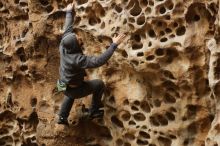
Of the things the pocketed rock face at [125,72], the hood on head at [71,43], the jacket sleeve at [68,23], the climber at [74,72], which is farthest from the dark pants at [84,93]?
the jacket sleeve at [68,23]

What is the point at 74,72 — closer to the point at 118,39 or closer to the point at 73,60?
the point at 73,60

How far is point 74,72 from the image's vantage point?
422cm

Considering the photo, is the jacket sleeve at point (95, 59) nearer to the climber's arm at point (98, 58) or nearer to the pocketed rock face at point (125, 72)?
the climber's arm at point (98, 58)

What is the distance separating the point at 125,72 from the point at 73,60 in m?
0.50

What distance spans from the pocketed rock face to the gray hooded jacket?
299 millimetres

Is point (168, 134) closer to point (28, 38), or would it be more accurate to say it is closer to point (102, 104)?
point (102, 104)

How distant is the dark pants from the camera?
4.30 m

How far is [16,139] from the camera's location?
16.8ft

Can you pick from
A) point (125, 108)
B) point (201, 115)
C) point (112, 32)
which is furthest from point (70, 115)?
point (201, 115)

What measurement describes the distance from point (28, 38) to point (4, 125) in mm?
884

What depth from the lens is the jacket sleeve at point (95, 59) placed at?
3.98 metres

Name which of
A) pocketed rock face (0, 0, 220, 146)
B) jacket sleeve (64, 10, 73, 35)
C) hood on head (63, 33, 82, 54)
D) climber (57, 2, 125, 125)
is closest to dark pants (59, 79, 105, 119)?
climber (57, 2, 125, 125)

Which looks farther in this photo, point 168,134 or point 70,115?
point 70,115

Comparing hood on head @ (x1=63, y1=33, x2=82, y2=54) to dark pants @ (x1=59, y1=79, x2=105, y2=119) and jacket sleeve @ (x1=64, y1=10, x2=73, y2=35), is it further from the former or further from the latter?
dark pants @ (x1=59, y1=79, x2=105, y2=119)
